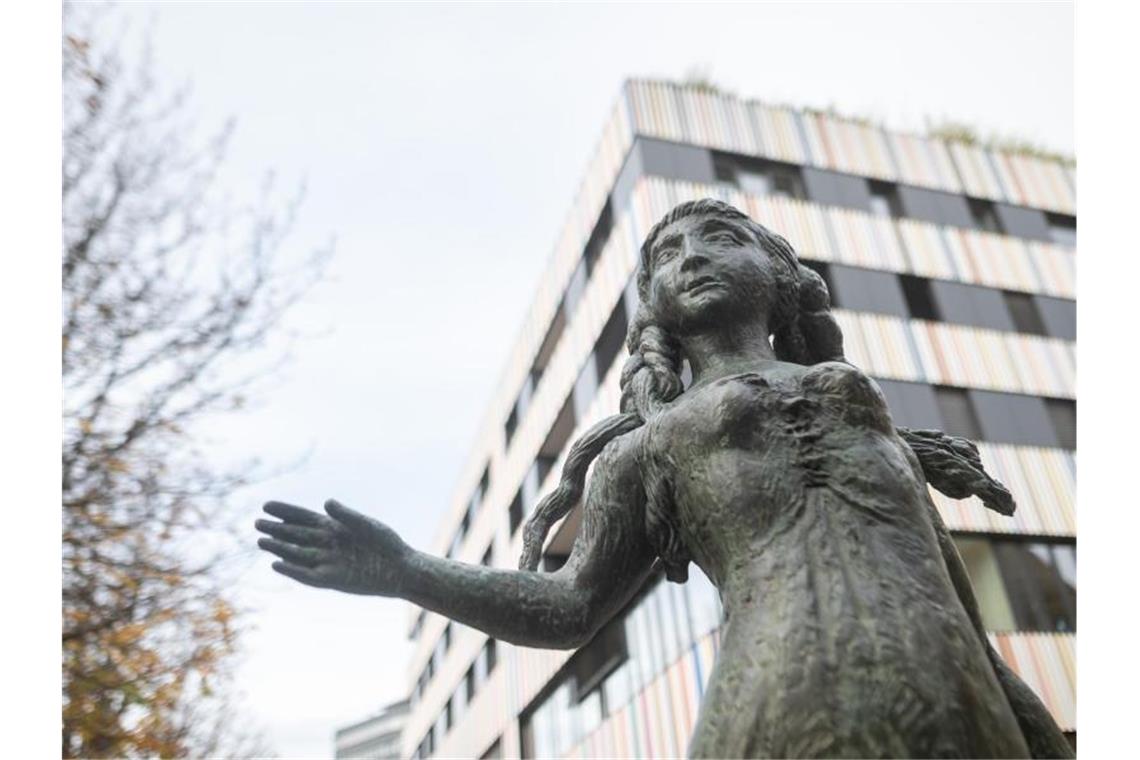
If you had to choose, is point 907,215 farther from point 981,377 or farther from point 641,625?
point 641,625

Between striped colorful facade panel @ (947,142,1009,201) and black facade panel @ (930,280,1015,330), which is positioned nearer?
black facade panel @ (930,280,1015,330)

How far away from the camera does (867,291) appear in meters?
17.5

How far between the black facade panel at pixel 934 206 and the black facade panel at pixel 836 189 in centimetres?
79

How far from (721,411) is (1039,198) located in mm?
20723

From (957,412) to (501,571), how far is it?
15970 millimetres

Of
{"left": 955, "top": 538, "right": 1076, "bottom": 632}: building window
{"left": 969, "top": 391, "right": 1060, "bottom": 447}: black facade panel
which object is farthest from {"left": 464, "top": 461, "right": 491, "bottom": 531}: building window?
{"left": 955, "top": 538, "right": 1076, "bottom": 632}: building window

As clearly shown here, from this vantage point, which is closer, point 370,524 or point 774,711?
point 774,711

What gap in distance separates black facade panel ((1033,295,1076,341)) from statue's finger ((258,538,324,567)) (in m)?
19.1

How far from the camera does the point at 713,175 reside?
18391 millimetres

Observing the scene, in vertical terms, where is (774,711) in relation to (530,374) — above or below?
below

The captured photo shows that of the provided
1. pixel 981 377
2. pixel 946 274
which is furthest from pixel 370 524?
pixel 946 274

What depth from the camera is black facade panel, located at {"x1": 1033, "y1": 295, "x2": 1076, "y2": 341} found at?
18578mm

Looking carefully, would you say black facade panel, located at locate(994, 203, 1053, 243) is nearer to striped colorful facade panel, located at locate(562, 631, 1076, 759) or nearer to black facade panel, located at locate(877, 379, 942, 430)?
black facade panel, located at locate(877, 379, 942, 430)

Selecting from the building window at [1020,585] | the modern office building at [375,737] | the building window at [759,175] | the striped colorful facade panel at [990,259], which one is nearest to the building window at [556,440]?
the building window at [759,175]
